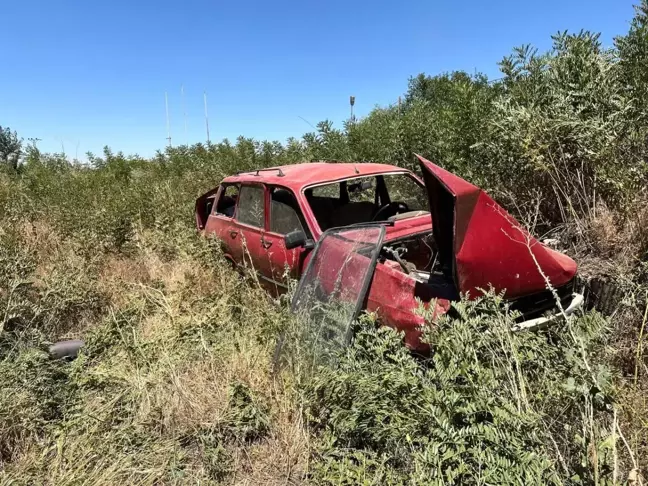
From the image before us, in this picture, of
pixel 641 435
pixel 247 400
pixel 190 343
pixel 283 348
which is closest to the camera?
pixel 641 435

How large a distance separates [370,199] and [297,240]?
154 centimetres

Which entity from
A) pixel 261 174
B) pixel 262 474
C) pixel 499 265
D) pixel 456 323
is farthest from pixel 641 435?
pixel 261 174

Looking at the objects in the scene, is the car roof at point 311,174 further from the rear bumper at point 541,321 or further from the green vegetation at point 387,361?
the rear bumper at point 541,321

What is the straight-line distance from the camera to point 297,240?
4.13m

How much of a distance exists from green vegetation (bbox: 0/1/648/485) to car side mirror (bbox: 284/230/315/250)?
0.58 m

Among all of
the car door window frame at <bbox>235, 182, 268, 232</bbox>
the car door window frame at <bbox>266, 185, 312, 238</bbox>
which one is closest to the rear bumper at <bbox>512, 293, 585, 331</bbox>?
the car door window frame at <bbox>266, 185, 312, 238</bbox>

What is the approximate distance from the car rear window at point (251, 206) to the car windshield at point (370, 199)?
26.1 inches

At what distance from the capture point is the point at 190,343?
12.4 feet

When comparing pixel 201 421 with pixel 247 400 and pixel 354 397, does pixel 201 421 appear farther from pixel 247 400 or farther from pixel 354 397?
pixel 354 397

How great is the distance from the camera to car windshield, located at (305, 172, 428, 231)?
510 cm

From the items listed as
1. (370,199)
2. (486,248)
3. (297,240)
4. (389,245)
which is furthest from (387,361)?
(370,199)

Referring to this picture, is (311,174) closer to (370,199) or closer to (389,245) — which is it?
(370,199)

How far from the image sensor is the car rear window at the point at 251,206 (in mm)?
5004

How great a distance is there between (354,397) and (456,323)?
71cm
